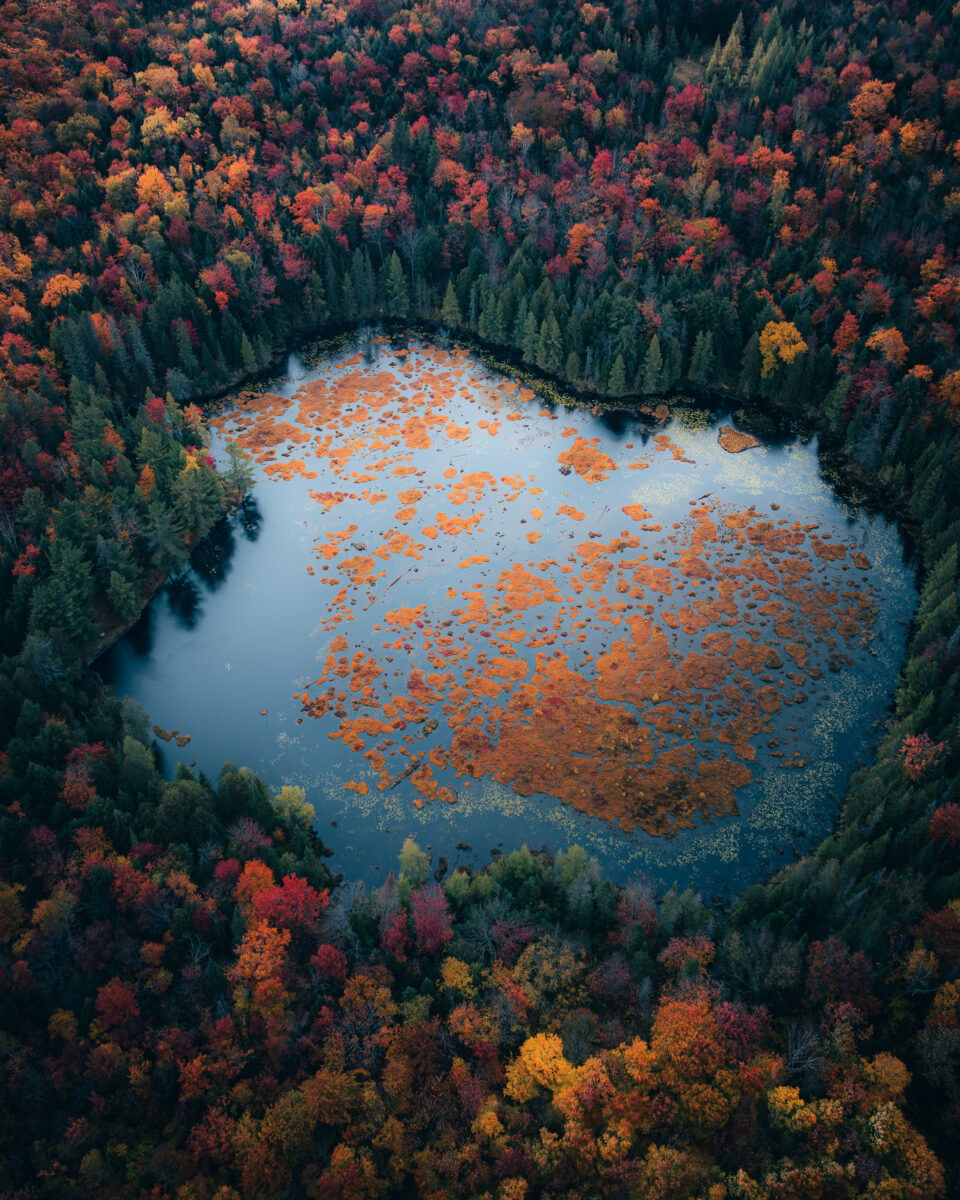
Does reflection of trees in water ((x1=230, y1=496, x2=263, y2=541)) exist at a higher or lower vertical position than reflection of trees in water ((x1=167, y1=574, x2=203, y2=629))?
higher

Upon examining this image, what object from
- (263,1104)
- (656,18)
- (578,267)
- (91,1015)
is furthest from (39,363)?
(656,18)

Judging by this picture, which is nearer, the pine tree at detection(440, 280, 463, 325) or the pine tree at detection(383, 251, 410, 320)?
the pine tree at detection(440, 280, 463, 325)

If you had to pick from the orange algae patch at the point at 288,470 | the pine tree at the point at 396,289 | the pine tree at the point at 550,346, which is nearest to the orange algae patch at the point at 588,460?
the pine tree at the point at 550,346

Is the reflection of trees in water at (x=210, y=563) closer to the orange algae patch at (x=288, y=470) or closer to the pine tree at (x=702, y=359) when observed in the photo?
the orange algae patch at (x=288, y=470)

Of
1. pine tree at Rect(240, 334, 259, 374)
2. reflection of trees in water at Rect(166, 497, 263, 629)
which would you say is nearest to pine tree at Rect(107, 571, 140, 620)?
reflection of trees in water at Rect(166, 497, 263, 629)

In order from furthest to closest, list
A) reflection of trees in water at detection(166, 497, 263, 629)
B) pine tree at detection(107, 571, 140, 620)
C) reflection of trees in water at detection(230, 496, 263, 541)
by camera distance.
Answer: reflection of trees in water at detection(230, 496, 263, 541)
reflection of trees in water at detection(166, 497, 263, 629)
pine tree at detection(107, 571, 140, 620)

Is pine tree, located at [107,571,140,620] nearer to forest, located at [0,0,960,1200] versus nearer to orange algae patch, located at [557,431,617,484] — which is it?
forest, located at [0,0,960,1200]

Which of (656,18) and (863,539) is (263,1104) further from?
(656,18)
